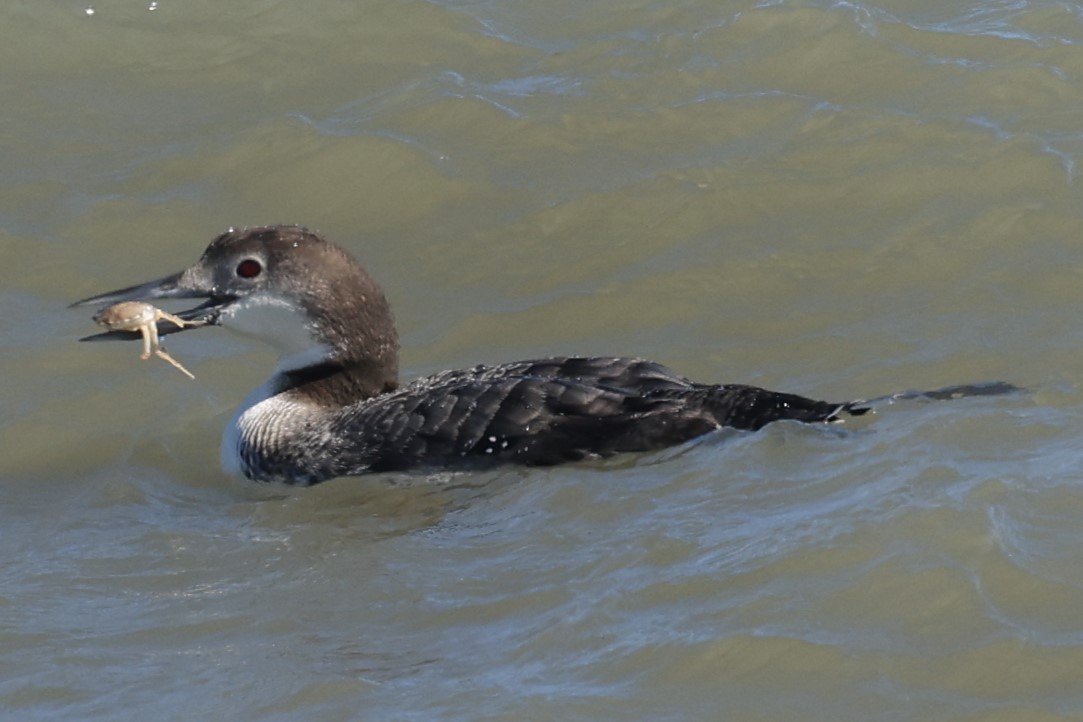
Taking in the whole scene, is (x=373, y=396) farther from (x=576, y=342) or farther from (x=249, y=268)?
(x=576, y=342)

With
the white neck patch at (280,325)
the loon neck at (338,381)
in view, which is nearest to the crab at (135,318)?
the white neck patch at (280,325)

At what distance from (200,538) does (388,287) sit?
2561 millimetres

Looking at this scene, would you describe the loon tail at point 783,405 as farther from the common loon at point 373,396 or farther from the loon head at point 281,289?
the loon head at point 281,289

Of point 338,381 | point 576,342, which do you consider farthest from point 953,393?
point 338,381

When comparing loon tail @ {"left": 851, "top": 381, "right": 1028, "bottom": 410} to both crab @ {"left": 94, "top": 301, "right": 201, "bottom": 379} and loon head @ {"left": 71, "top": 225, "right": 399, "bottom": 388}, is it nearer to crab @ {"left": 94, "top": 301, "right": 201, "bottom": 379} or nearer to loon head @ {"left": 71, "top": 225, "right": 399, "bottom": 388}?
loon head @ {"left": 71, "top": 225, "right": 399, "bottom": 388}

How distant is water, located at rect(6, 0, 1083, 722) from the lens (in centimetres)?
488

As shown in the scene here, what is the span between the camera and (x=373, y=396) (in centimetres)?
745

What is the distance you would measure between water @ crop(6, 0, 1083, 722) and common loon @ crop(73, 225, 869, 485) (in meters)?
0.13

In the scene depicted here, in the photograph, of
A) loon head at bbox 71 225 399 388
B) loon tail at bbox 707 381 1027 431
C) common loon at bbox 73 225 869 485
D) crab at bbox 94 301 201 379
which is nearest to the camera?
loon tail at bbox 707 381 1027 431

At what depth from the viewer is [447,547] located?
19.7 feet

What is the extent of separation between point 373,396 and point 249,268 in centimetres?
71

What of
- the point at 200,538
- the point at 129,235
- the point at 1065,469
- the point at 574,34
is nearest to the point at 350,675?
the point at 200,538

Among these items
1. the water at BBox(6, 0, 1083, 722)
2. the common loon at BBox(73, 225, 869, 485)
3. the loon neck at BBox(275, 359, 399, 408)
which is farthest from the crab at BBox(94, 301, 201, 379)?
the water at BBox(6, 0, 1083, 722)

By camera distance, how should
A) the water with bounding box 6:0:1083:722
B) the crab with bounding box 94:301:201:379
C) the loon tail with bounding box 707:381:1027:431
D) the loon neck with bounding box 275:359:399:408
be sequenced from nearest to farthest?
the water with bounding box 6:0:1083:722
the loon tail with bounding box 707:381:1027:431
the crab with bounding box 94:301:201:379
the loon neck with bounding box 275:359:399:408
